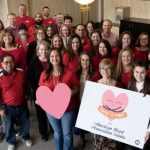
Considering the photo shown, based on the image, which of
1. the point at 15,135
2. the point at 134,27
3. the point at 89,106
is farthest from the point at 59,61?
the point at 134,27

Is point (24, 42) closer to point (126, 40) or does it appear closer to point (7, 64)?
point (7, 64)

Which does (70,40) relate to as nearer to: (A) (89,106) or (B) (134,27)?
(A) (89,106)

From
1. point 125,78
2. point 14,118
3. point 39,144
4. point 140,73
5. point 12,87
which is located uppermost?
point 140,73

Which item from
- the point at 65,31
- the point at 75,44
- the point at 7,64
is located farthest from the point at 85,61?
the point at 65,31

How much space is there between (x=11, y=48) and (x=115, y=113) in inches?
66.9

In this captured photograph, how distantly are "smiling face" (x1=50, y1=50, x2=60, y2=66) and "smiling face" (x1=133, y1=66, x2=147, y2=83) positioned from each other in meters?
0.75

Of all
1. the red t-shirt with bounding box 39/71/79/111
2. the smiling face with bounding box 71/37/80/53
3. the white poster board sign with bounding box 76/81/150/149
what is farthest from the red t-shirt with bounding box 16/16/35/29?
the white poster board sign with bounding box 76/81/150/149

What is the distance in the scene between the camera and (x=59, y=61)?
268 centimetres

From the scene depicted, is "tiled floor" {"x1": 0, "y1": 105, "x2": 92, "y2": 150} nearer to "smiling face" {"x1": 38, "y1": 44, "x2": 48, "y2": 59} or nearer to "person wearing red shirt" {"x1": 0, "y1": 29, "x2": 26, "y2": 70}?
"person wearing red shirt" {"x1": 0, "y1": 29, "x2": 26, "y2": 70}

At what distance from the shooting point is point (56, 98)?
2633 mm

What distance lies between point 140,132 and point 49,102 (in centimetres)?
91

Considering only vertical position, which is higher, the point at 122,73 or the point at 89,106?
the point at 122,73

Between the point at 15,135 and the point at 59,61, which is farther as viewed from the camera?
the point at 15,135

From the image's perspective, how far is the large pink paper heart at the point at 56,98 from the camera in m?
2.60
